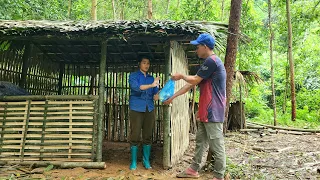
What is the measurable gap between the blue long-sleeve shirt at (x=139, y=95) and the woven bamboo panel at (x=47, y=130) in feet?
2.49

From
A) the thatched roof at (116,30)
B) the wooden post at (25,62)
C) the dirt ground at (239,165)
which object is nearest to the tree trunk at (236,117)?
the dirt ground at (239,165)

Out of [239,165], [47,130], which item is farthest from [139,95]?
[239,165]

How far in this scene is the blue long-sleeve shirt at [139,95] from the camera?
5281 mm

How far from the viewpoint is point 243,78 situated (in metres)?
9.70

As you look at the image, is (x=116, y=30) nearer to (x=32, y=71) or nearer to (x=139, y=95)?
(x=139, y=95)

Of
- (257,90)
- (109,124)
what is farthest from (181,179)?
(257,90)

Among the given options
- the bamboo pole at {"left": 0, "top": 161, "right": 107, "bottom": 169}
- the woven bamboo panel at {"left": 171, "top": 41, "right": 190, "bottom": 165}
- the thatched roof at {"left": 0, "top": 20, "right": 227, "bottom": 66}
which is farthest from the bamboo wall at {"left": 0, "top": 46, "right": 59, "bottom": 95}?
the woven bamboo panel at {"left": 171, "top": 41, "right": 190, "bottom": 165}

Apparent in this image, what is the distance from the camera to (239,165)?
5.38 metres

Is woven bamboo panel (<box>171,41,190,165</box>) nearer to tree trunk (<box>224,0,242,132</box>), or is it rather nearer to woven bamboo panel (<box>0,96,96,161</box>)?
tree trunk (<box>224,0,242,132</box>)

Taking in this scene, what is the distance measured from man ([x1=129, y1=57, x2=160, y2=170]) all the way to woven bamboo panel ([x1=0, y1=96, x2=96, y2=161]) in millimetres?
742

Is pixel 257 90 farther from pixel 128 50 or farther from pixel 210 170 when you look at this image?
pixel 210 170

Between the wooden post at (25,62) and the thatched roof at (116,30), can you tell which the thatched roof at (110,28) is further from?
the wooden post at (25,62)

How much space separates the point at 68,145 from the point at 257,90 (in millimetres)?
14614

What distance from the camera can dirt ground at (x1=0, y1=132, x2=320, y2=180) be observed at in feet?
15.8
